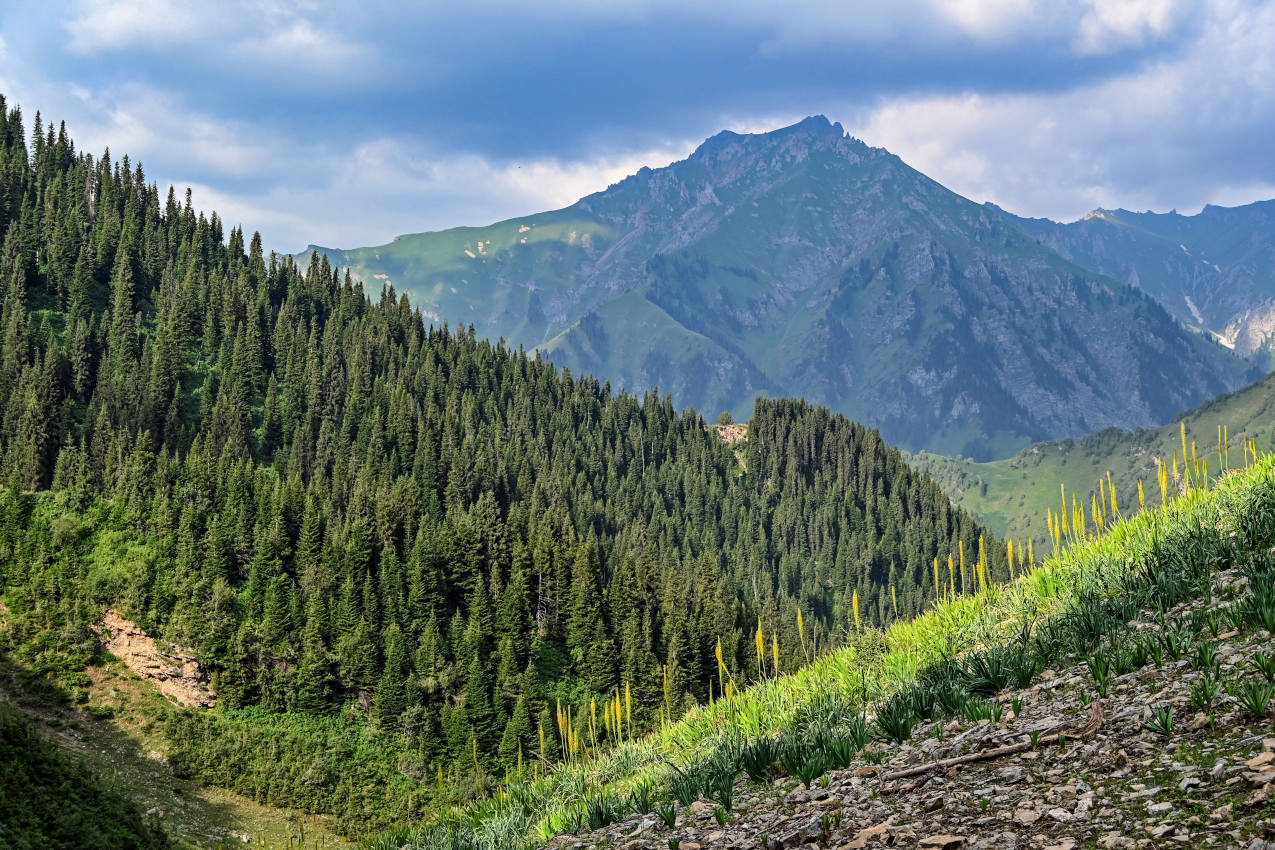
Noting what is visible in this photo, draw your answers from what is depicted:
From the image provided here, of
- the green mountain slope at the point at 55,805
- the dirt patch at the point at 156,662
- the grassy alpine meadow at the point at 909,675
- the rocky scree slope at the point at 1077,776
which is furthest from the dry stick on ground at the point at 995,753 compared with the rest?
the dirt patch at the point at 156,662

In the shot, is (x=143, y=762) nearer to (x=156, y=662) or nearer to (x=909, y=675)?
(x=156, y=662)

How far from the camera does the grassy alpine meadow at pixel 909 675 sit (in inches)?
754

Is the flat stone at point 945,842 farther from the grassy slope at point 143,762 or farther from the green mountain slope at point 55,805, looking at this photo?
the grassy slope at point 143,762

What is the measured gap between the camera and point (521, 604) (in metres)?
163

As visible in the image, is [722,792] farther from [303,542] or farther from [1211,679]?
[303,542]

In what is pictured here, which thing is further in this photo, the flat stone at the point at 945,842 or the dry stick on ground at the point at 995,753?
the dry stick on ground at the point at 995,753

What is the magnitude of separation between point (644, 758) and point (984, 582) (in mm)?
11443

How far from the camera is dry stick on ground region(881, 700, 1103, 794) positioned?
15.1 meters

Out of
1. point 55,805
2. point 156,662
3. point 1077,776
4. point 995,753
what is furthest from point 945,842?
point 156,662

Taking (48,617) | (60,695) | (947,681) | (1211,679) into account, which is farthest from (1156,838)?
(48,617)

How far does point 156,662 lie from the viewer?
143 meters

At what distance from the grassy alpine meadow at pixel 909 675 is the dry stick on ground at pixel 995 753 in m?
1.75

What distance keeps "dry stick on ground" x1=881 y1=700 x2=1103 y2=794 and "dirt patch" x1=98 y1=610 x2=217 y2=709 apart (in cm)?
14723

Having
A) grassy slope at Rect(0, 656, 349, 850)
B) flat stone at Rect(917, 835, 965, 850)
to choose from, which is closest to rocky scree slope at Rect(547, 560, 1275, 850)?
flat stone at Rect(917, 835, 965, 850)
